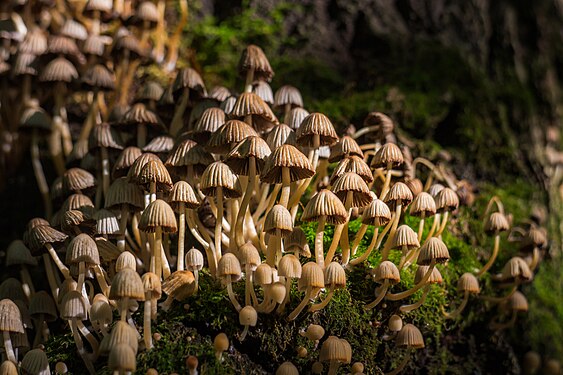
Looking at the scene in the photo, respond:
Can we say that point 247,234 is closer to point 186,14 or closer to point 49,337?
point 49,337

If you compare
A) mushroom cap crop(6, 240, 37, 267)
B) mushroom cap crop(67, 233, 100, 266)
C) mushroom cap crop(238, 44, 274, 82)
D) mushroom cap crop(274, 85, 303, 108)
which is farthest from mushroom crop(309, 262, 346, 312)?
mushroom cap crop(6, 240, 37, 267)

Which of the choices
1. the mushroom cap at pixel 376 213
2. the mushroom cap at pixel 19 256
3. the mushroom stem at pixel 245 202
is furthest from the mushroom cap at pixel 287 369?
the mushroom cap at pixel 19 256

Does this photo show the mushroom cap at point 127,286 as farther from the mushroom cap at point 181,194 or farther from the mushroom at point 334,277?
the mushroom at point 334,277

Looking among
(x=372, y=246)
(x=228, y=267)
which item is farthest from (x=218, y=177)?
(x=372, y=246)

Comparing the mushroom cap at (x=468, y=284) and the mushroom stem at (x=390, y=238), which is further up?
the mushroom stem at (x=390, y=238)

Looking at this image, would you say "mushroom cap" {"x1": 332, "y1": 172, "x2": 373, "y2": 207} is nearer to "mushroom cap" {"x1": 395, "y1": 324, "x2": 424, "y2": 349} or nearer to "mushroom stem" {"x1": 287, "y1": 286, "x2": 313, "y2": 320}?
"mushroom stem" {"x1": 287, "y1": 286, "x2": 313, "y2": 320}

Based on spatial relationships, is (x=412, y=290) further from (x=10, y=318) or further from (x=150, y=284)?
(x=10, y=318)
